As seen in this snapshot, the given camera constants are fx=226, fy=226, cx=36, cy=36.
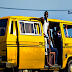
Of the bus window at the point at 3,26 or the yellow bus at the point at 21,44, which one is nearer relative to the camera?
the yellow bus at the point at 21,44

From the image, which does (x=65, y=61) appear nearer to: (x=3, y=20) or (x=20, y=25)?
(x=20, y=25)

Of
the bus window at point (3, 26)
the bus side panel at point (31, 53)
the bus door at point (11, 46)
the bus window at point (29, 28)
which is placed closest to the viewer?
the bus door at point (11, 46)

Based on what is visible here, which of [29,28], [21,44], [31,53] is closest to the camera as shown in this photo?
[21,44]

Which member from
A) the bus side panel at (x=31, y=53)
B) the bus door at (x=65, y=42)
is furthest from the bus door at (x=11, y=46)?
the bus door at (x=65, y=42)

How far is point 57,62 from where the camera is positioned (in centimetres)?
1016

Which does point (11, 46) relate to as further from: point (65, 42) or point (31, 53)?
point (65, 42)

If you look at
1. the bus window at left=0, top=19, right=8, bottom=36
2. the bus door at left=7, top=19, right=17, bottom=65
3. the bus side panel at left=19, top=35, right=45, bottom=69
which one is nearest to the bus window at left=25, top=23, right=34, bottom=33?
the bus side panel at left=19, top=35, right=45, bottom=69

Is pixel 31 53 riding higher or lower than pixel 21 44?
lower

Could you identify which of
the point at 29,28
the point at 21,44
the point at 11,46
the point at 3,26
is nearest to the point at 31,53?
the point at 21,44

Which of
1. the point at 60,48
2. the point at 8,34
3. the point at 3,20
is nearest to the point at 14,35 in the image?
the point at 8,34

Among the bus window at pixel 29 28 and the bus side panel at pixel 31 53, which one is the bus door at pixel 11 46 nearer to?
the bus side panel at pixel 31 53

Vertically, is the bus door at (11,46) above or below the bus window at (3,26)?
below

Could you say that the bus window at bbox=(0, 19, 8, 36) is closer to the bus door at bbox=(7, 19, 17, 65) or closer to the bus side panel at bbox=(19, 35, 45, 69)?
the bus door at bbox=(7, 19, 17, 65)

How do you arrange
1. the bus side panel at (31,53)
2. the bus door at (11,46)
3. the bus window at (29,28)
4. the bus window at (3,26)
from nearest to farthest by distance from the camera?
the bus door at (11,46), the bus side panel at (31,53), the bus window at (3,26), the bus window at (29,28)
